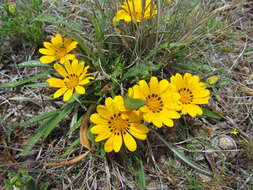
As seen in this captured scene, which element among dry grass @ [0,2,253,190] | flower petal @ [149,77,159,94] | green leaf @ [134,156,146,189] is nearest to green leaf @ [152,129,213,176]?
dry grass @ [0,2,253,190]

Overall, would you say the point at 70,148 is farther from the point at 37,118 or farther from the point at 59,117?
the point at 37,118

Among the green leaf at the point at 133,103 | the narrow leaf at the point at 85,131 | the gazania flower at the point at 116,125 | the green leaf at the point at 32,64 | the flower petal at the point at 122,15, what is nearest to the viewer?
the green leaf at the point at 133,103

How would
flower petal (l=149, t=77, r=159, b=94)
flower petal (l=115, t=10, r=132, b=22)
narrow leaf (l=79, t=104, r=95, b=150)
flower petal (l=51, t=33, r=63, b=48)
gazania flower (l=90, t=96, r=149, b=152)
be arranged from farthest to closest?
flower petal (l=51, t=33, r=63, b=48), flower petal (l=115, t=10, r=132, b=22), narrow leaf (l=79, t=104, r=95, b=150), flower petal (l=149, t=77, r=159, b=94), gazania flower (l=90, t=96, r=149, b=152)

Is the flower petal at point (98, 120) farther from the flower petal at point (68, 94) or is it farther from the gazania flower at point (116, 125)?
the flower petal at point (68, 94)

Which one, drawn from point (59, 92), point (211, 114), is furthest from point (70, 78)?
point (211, 114)

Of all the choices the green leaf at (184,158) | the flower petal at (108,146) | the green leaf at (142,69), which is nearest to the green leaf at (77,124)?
the flower petal at (108,146)

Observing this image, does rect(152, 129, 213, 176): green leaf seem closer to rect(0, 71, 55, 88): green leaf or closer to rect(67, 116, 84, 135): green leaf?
rect(67, 116, 84, 135): green leaf
